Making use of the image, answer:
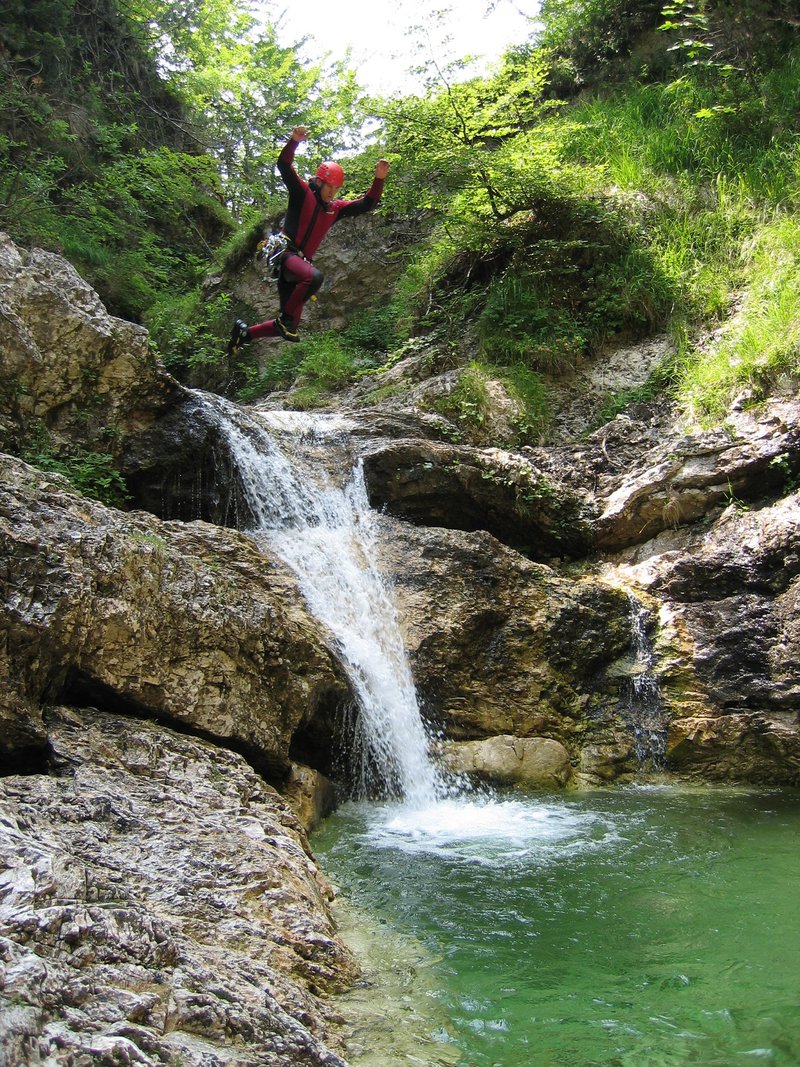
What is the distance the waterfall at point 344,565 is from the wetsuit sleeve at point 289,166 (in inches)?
89.6

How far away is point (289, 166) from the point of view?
6.36m

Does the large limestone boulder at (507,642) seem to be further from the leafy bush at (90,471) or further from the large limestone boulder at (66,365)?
the large limestone boulder at (66,365)

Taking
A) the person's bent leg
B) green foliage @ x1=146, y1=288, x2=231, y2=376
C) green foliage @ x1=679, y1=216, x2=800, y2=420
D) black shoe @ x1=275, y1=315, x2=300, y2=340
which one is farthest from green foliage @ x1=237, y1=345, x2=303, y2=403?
green foliage @ x1=679, y1=216, x2=800, y2=420

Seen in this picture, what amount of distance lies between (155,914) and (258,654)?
2694mm

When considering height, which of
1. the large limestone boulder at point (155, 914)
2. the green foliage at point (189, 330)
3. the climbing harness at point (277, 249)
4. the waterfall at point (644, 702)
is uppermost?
the green foliage at point (189, 330)

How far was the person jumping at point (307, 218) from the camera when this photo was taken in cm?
674

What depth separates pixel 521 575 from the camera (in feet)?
23.1

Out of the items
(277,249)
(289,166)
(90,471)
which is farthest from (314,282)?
(90,471)

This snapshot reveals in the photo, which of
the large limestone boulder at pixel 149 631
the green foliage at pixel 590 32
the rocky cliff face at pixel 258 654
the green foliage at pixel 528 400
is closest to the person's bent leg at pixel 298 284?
the rocky cliff face at pixel 258 654

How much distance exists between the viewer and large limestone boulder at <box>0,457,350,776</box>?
378 centimetres

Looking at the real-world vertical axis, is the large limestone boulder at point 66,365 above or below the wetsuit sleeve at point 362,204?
below

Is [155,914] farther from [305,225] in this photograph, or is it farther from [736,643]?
[305,225]

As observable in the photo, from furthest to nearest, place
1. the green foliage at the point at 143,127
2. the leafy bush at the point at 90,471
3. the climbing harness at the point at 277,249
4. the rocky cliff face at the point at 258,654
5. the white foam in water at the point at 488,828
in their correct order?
the green foliage at the point at 143,127 < the climbing harness at the point at 277,249 < the leafy bush at the point at 90,471 < the white foam in water at the point at 488,828 < the rocky cliff face at the point at 258,654

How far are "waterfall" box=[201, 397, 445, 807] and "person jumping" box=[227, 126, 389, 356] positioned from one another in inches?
44.5
